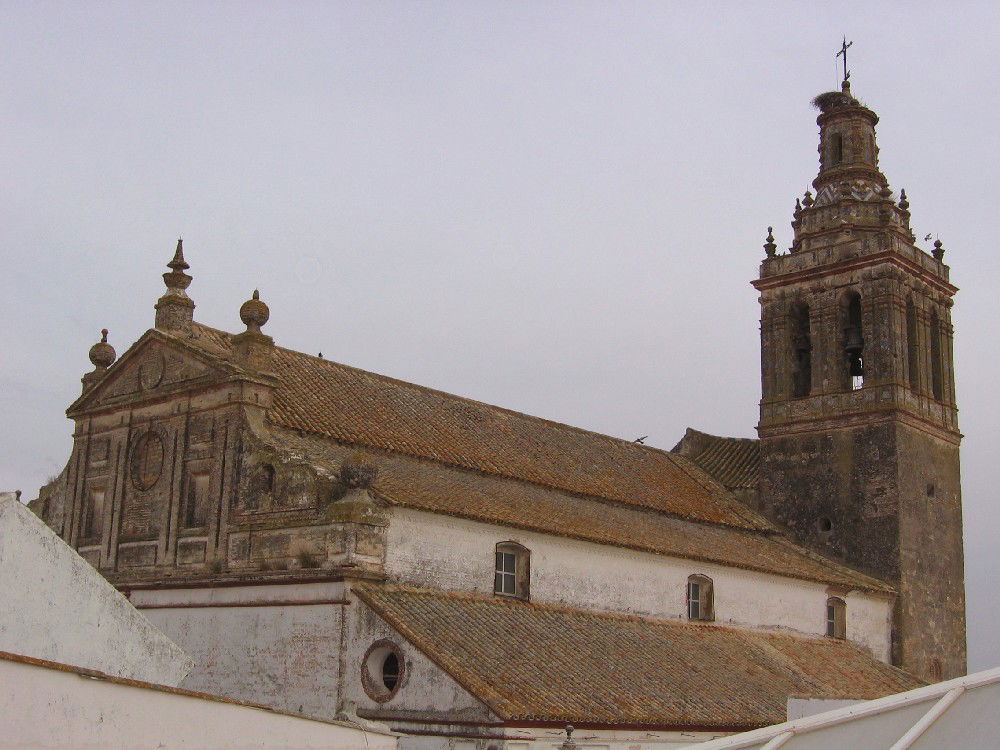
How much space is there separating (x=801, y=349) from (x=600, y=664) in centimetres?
1739

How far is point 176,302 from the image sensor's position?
25328 mm

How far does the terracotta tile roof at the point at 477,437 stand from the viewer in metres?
25.4

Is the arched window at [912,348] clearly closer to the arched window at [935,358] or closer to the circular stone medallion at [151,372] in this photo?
the arched window at [935,358]

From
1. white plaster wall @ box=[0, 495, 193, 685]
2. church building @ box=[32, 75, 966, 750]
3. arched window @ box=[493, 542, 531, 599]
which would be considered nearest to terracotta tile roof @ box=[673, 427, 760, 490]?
church building @ box=[32, 75, 966, 750]

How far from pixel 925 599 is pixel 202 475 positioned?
69.1 ft

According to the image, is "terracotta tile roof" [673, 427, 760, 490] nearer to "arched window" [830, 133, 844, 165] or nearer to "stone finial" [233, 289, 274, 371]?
"arched window" [830, 133, 844, 165]

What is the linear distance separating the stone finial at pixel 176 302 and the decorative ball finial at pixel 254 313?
75.3 inches

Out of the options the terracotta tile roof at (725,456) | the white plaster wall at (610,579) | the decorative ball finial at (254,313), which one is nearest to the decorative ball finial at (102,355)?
the decorative ball finial at (254,313)

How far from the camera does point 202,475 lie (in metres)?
23.7

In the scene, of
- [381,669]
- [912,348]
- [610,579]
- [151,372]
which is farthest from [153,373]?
[912,348]

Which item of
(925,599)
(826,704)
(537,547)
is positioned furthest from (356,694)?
(925,599)

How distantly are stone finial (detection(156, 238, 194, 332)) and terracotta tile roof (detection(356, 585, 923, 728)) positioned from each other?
787cm

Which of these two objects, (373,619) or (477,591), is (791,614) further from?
(373,619)

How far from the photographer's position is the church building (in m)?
20.9
